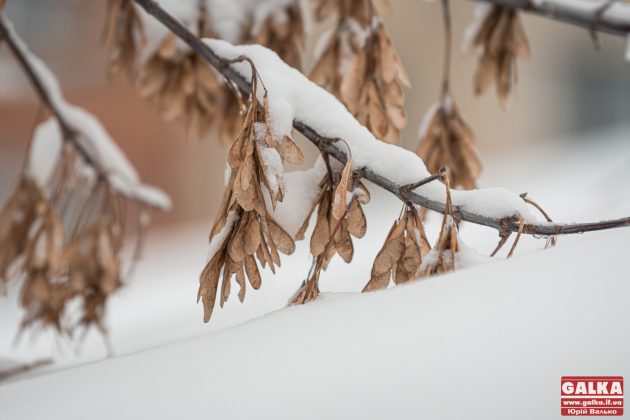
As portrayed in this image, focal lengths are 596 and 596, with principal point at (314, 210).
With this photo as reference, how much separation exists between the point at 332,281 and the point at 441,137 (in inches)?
14.2

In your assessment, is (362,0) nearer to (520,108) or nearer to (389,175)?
(389,175)

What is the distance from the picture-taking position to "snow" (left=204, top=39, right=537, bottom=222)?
0.52m

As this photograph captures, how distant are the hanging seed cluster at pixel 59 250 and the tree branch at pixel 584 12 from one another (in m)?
0.74

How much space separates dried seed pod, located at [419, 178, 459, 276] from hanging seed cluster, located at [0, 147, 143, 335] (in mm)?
643

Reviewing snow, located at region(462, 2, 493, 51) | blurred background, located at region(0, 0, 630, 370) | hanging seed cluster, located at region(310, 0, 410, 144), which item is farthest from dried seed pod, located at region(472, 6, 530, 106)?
blurred background, located at region(0, 0, 630, 370)

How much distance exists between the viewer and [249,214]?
0.51 m

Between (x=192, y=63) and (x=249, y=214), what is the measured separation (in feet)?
1.60

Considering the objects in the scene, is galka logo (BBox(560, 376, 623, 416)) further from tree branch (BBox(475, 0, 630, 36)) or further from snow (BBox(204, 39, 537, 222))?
tree branch (BBox(475, 0, 630, 36))

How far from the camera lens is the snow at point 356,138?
52 cm

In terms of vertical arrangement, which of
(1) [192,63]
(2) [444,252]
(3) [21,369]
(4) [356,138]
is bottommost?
(3) [21,369]

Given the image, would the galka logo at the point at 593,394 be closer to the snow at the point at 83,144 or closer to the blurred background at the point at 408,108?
the snow at the point at 83,144

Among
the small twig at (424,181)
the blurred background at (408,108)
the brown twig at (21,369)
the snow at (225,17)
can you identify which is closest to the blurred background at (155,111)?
the blurred background at (408,108)

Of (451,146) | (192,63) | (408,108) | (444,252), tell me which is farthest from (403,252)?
(408,108)

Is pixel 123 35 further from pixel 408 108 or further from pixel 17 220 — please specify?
pixel 408 108
